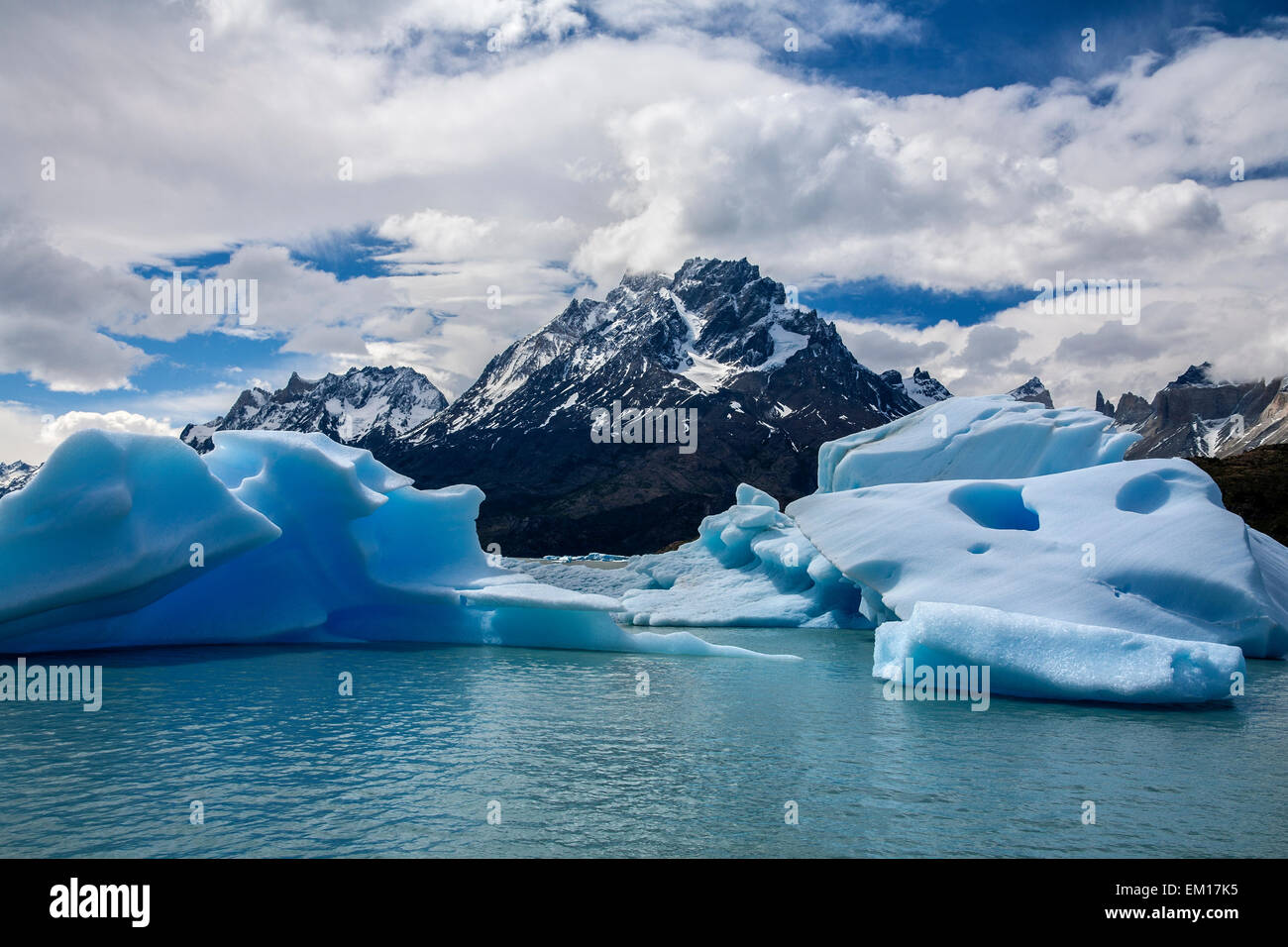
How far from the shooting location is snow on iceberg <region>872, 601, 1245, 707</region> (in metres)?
9.74

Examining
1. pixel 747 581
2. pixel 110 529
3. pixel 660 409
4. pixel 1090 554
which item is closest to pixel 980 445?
pixel 747 581

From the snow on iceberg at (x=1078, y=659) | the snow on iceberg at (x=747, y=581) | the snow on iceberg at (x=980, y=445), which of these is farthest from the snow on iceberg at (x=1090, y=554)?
the snow on iceberg at (x=980, y=445)

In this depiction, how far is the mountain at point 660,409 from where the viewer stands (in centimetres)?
11019

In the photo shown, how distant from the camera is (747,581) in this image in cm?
2542

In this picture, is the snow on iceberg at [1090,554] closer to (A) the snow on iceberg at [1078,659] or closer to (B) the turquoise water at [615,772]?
(A) the snow on iceberg at [1078,659]

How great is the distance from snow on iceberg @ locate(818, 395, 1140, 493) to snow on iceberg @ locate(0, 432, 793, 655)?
427 inches

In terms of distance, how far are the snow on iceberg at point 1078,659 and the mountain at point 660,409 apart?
79981 mm

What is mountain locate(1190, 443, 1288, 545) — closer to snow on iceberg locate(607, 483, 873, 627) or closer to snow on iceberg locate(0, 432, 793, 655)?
snow on iceberg locate(607, 483, 873, 627)

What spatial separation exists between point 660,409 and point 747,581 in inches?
4280

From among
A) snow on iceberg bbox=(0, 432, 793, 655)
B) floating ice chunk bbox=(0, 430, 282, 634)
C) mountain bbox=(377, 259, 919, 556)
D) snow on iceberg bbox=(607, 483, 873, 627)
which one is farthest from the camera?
mountain bbox=(377, 259, 919, 556)

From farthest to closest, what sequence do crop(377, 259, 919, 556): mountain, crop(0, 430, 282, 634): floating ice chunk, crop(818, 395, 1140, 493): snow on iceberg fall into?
crop(377, 259, 919, 556): mountain → crop(818, 395, 1140, 493): snow on iceberg → crop(0, 430, 282, 634): floating ice chunk

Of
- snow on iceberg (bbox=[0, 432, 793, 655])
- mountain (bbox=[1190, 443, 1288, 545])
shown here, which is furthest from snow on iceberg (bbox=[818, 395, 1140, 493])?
mountain (bbox=[1190, 443, 1288, 545])

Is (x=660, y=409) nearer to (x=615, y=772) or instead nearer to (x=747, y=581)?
(x=747, y=581)
